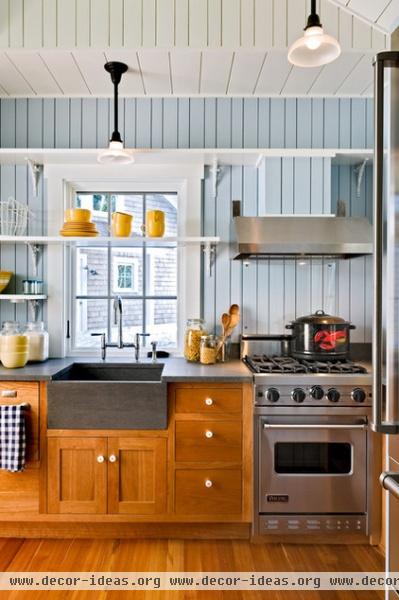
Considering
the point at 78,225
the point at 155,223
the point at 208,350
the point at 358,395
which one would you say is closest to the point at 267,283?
the point at 208,350

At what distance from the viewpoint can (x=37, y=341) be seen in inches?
102

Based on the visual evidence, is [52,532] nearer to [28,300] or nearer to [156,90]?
[28,300]

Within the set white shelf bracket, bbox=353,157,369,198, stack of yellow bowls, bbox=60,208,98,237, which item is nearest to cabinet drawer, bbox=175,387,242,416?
stack of yellow bowls, bbox=60,208,98,237

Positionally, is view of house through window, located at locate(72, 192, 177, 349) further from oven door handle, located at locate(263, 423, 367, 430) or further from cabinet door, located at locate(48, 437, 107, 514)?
oven door handle, located at locate(263, 423, 367, 430)

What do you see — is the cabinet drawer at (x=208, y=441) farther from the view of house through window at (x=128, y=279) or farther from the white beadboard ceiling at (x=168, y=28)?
the white beadboard ceiling at (x=168, y=28)

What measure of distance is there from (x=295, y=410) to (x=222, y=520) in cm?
71

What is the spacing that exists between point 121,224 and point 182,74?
100 cm

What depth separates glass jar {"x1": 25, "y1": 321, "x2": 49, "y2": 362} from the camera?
2580 mm

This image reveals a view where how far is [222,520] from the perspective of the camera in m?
2.20

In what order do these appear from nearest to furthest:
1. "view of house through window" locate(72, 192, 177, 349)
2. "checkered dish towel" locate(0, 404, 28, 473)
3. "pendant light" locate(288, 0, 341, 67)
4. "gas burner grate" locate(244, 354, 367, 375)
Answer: "pendant light" locate(288, 0, 341, 67)
"checkered dish towel" locate(0, 404, 28, 473)
"gas burner grate" locate(244, 354, 367, 375)
"view of house through window" locate(72, 192, 177, 349)

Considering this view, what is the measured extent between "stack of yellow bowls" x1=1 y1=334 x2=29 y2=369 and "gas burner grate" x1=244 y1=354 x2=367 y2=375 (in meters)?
1.35

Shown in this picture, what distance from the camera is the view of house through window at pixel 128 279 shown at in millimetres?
2904

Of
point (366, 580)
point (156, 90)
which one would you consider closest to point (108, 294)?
point (156, 90)

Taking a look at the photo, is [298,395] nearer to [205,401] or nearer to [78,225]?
[205,401]
